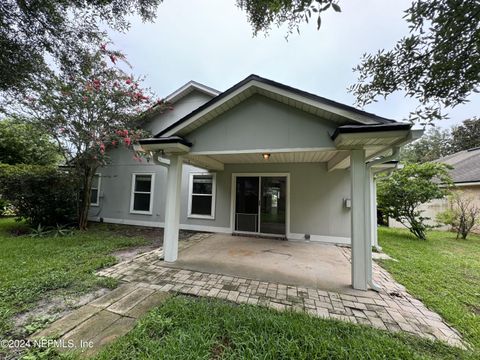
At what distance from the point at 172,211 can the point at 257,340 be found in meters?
3.19

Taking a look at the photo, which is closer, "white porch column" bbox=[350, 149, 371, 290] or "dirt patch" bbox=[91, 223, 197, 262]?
"white porch column" bbox=[350, 149, 371, 290]

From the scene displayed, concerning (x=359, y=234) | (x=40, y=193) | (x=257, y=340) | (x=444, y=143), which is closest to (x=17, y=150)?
(x=40, y=193)

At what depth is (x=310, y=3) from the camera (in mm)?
1539

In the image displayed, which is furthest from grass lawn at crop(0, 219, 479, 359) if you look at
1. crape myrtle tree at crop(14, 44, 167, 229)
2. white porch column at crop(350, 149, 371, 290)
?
crape myrtle tree at crop(14, 44, 167, 229)

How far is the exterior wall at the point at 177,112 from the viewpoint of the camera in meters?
8.64

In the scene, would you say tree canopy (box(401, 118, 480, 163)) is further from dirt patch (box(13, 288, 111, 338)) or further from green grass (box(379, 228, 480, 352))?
dirt patch (box(13, 288, 111, 338))

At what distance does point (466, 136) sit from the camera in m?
22.0

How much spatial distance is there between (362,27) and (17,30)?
20.5 feet

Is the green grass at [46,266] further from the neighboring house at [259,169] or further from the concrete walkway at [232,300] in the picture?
the neighboring house at [259,169]

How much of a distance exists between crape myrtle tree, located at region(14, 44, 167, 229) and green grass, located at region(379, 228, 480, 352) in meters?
8.68

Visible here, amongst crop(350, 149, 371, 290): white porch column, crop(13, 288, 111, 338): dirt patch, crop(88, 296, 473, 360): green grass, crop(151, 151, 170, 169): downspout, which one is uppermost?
crop(151, 151, 170, 169): downspout

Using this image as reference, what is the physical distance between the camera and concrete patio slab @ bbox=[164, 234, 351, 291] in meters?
3.76

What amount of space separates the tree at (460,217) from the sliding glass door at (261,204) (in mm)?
7712

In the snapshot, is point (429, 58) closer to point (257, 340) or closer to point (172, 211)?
point (257, 340)
